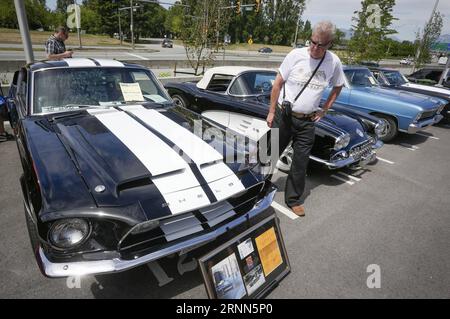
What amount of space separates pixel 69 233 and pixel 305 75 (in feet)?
7.98

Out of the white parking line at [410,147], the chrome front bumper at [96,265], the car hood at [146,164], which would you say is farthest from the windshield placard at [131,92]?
the white parking line at [410,147]

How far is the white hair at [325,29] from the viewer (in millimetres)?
2456

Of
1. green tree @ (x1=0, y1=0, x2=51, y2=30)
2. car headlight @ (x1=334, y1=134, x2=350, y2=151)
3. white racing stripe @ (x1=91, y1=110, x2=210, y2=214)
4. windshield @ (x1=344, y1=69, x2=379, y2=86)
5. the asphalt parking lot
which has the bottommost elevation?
the asphalt parking lot

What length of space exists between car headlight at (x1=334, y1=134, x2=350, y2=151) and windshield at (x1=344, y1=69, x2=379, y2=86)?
335 cm

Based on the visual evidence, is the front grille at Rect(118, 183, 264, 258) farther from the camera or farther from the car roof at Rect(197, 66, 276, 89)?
the car roof at Rect(197, 66, 276, 89)

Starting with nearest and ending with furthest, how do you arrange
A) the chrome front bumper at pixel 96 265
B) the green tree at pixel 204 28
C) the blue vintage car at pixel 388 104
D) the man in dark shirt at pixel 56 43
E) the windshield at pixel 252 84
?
the chrome front bumper at pixel 96 265
the windshield at pixel 252 84
the man in dark shirt at pixel 56 43
the blue vintage car at pixel 388 104
the green tree at pixel 204 28

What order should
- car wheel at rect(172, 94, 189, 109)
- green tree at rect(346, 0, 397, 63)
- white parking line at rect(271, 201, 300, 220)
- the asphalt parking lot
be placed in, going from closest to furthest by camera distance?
1. the asphalt parking lot
2. white parking line at rect(271, 201, 300, 220)
3. car wheel at rect(172, 94, 189, 109)
4. green tree at rect(346, 0, 397, 63)

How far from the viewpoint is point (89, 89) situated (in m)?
2.88

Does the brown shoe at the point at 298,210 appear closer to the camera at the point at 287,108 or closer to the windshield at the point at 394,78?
the camera at the point at 287,108

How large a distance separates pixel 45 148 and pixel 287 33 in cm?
7860

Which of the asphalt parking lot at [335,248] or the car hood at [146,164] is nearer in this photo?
the car hood at [146,164]

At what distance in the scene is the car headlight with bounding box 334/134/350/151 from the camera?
362 centimetres

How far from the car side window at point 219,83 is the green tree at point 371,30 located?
1051cm

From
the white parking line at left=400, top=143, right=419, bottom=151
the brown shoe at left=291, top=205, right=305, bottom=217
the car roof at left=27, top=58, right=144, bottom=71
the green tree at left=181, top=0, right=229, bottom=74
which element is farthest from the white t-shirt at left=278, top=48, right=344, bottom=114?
the green tree at left=181, top=0, right=229, bottom=74
